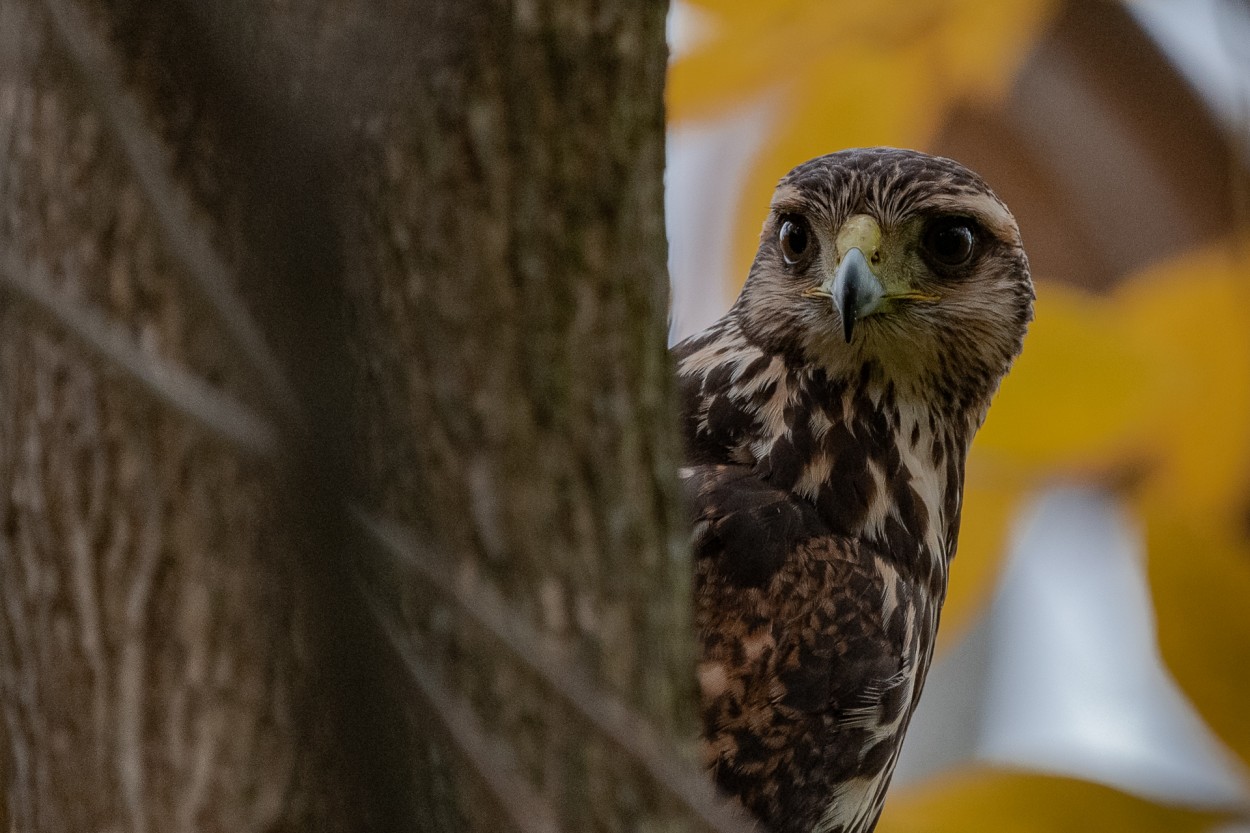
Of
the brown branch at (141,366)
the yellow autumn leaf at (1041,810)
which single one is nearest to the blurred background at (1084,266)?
the yellow autumn leaf at (1041,810)

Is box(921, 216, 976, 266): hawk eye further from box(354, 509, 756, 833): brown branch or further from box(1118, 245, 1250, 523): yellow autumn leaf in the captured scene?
box(354, 509, 756, 833): brown branch

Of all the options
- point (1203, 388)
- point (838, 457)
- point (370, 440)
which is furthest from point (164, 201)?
point (1203, 388)

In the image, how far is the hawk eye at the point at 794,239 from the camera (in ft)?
9.61

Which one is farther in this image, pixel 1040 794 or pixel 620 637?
pixel 1040 794

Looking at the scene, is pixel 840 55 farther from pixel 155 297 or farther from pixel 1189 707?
pixel 155 297

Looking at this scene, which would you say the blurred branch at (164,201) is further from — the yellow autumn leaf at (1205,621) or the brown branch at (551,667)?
the yellow autumn leaf at (1205,621)

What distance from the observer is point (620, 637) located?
163 centimetres

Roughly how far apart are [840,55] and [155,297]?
7.41 ft

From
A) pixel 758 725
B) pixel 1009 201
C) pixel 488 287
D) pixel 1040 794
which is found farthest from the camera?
pixel 1009 201

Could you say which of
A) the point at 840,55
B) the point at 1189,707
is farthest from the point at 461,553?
the point at 840,55

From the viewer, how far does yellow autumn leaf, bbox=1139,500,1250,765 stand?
9.20ft

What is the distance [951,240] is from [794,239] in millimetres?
322

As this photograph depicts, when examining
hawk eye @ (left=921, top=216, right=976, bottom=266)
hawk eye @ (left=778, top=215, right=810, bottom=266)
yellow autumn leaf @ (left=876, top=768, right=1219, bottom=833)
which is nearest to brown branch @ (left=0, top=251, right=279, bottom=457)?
hawk eye @ (left=778, top=215, right=810, bottom=266)

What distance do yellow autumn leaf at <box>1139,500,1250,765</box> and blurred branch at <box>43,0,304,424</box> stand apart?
6.71 ft
